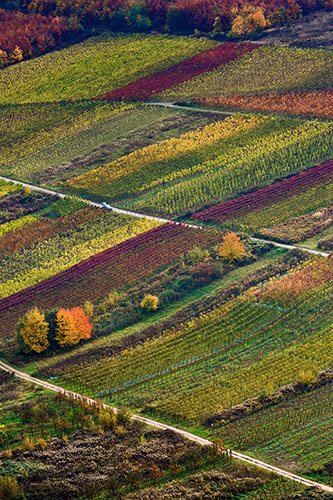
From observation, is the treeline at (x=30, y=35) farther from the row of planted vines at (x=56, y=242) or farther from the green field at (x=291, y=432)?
the green field at (x=291, y=432)

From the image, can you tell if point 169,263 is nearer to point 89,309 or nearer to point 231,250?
point 231,250

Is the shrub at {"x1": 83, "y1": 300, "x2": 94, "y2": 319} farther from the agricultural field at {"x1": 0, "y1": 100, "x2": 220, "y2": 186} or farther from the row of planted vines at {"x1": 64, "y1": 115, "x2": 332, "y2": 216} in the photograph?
the agricultural field at {"x1": 0, "y1": 100, "x2": 220, "y2": 186}

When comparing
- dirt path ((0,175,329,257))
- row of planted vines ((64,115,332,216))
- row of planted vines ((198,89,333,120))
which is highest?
row of planted vines ((198,89,333,120))

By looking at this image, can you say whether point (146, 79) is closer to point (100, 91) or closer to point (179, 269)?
point (100, 91)

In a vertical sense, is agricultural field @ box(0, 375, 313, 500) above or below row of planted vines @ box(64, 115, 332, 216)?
below

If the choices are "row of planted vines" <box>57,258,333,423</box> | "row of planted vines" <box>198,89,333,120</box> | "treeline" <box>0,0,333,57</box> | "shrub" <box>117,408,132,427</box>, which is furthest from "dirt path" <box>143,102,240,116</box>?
"shrub" <box>117,408,132,427</box>

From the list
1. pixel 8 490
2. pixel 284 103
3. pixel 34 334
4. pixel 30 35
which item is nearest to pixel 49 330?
pixel 34 334
